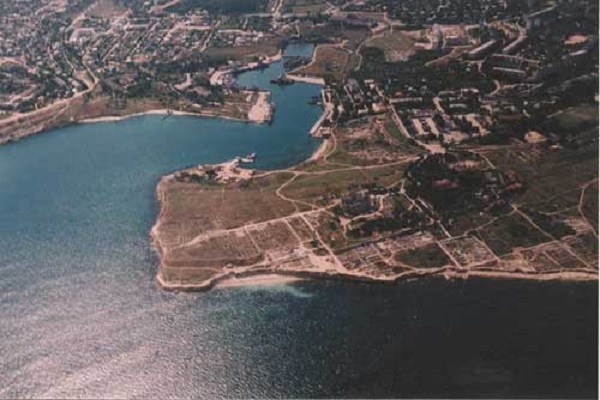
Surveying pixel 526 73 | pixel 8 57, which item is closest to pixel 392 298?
pixel 526 73

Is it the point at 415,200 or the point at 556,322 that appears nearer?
the point at 556,322

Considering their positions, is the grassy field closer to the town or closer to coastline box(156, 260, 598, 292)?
the town

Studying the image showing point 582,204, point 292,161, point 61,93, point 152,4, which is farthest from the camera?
point 152,4

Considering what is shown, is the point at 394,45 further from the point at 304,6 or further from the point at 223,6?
the point at 223,6

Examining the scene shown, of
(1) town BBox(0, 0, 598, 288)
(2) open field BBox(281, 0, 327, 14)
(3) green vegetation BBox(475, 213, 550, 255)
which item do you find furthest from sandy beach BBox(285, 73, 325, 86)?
(3) green vegetation BBox(475, 213, 550, 255)

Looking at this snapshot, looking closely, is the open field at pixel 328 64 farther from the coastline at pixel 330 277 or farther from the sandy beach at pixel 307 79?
the coastline at pixel 330 277

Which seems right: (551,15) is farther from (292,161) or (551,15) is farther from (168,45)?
(168,45)

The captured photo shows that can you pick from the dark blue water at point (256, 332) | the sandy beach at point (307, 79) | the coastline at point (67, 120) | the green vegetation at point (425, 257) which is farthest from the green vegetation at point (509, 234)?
the sandy beach at point (307, 79)

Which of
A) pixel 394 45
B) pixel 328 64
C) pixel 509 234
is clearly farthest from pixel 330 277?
pixel 394 45
